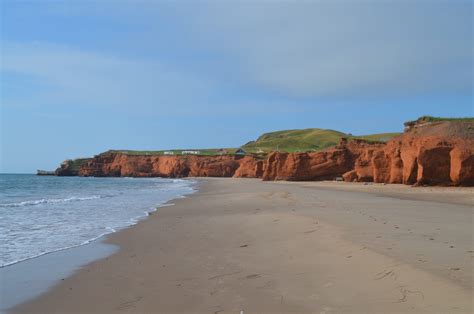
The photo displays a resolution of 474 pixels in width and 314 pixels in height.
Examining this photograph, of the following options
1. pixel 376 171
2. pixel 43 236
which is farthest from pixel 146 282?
pixel 376 171

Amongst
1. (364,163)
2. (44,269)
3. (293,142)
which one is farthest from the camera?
→ (293,142)

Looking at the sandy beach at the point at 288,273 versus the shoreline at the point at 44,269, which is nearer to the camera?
the sandy beach at the point at 288,273

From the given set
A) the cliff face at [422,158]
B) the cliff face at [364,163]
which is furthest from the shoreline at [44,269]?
the cliff face at [364,163]

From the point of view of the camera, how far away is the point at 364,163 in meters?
44.8

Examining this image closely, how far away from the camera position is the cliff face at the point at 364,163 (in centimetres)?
2822

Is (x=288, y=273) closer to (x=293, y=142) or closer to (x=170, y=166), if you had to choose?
(x=170, y=166)

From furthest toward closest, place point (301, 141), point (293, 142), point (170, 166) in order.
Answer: point (301, 141)
point (293, 142)
point (170, 166)

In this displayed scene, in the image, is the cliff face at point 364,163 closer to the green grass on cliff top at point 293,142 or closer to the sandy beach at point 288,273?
the green grass on cliff top at point 293,142

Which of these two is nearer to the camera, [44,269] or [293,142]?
[44,269]

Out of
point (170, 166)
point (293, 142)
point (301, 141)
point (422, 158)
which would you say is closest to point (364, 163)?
point (422, 158)

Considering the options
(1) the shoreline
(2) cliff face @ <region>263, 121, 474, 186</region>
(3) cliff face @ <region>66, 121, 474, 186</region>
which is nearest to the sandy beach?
(1) the shoreline

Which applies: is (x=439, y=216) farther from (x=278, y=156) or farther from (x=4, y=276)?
(x=278, y=156)

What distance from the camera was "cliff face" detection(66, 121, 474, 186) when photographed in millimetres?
28219

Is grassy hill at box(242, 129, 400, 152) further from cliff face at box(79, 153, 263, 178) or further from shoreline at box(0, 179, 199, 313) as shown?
shoreline at box(0, 179, 199, 313)
